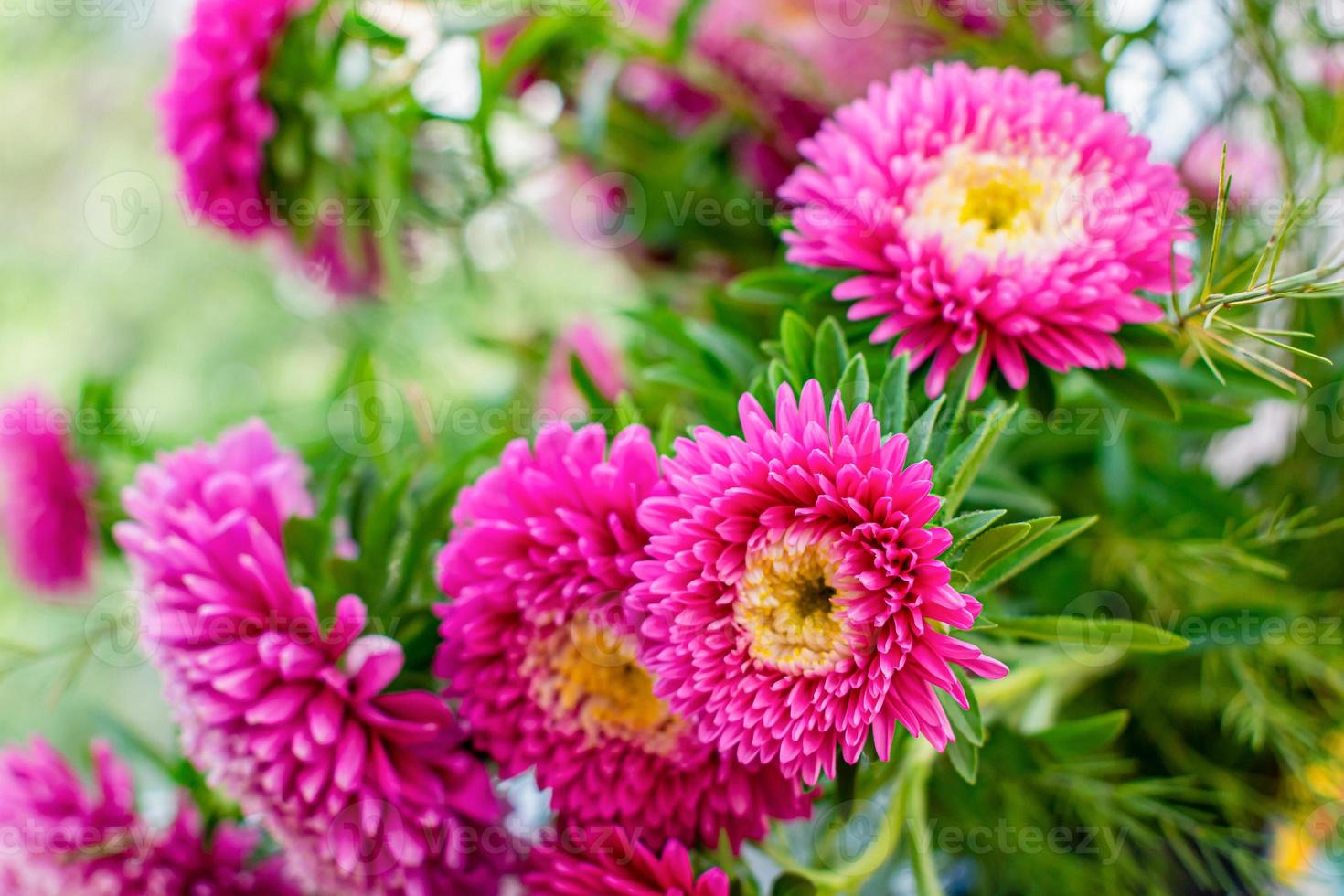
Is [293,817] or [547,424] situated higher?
[547,424]

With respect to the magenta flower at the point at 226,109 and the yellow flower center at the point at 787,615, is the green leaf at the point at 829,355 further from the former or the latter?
the magenta flower at the point at 226,109

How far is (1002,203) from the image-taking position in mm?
302

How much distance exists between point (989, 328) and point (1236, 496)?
22 centimetres

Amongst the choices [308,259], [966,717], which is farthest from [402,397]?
[966,717]

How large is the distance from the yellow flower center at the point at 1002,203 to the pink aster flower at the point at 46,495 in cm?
42

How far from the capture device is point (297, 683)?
30 cm

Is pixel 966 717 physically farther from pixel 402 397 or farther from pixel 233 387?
pixel 233 387

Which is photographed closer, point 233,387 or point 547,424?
point 547,424

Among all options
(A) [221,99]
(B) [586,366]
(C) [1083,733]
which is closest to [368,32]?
(A) [221,99]

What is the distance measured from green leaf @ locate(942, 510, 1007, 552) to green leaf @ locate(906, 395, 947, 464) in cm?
2

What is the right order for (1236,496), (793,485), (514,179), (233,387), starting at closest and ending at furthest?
(793,485), (1236,496), (514,179), (233,387)

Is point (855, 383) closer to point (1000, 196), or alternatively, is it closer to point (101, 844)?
point (1000, 196)

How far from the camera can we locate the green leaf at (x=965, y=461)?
24 cm

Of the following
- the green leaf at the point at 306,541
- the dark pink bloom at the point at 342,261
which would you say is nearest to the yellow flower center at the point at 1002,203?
the green leaf at the point at 306,541
